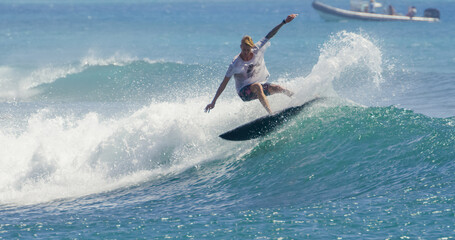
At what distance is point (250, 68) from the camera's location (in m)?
9.79

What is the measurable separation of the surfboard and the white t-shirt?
626mm

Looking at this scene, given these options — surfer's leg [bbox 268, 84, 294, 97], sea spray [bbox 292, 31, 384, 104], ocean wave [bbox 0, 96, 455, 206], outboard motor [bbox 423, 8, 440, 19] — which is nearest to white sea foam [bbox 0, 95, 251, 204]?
ocean wave [bbox 0, 96, 455, 206]

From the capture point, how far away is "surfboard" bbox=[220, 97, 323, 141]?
1000cm

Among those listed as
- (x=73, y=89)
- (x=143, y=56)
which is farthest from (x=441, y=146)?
(x=143, y=56)

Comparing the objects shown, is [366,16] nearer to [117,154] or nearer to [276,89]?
[276,89]

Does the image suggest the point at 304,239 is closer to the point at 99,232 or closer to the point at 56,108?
the point at 99,232

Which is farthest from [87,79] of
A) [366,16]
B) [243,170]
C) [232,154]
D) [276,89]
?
[366,16]

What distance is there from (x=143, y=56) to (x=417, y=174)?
2626 cm

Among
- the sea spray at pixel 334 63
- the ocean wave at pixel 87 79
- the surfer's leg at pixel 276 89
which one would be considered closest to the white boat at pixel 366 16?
the ocean wave at pixel 87 79

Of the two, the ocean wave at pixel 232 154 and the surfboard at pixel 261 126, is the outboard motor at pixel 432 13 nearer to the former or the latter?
the ocean wave at pixel 232 154

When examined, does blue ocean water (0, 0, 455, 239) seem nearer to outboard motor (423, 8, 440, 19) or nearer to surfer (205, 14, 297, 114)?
surfer (205, 14, 297, 114)

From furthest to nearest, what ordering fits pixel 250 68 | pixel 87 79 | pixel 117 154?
pixel 87 79
pixel 117 154
pixel 250 68

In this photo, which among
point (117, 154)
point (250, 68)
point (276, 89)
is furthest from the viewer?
point (117, 154)

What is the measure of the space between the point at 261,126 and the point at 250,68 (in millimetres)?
1014
